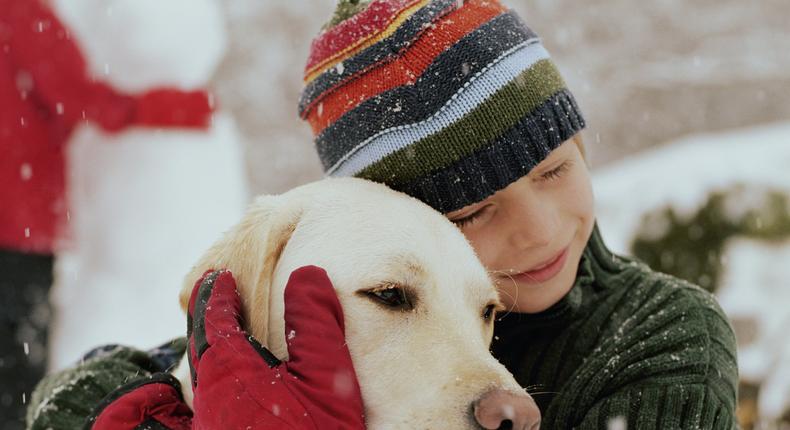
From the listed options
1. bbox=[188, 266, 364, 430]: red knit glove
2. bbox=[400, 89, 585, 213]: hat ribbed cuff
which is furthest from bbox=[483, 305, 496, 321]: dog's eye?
bbox=[188, 266, 364, 430]: red knit glove

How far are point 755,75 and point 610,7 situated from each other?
3204 millimetres

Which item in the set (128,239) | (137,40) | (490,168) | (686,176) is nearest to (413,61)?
(490,168)

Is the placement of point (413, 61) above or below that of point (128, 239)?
above

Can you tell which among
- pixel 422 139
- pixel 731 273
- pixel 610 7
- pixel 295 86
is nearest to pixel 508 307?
pixel 422 139

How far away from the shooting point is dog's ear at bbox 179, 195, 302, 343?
78.8 inches

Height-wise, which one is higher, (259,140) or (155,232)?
(155,232)

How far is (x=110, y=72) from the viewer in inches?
172

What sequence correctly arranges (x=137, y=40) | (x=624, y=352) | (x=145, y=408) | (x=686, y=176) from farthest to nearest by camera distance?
(x=686, y=176)
(x=137, y=40)
(x=624, y=352)
(x=145, y=408)

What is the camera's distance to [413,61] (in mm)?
2344

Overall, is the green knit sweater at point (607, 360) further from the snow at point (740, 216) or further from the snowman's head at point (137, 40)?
the snow at point (740, 216)

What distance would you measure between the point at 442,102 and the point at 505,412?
0.96 meters

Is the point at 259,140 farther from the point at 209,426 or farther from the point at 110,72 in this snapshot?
the point at 209,426

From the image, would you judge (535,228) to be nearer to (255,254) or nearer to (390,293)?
(390,293)

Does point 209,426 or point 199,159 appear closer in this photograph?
point 209,426
